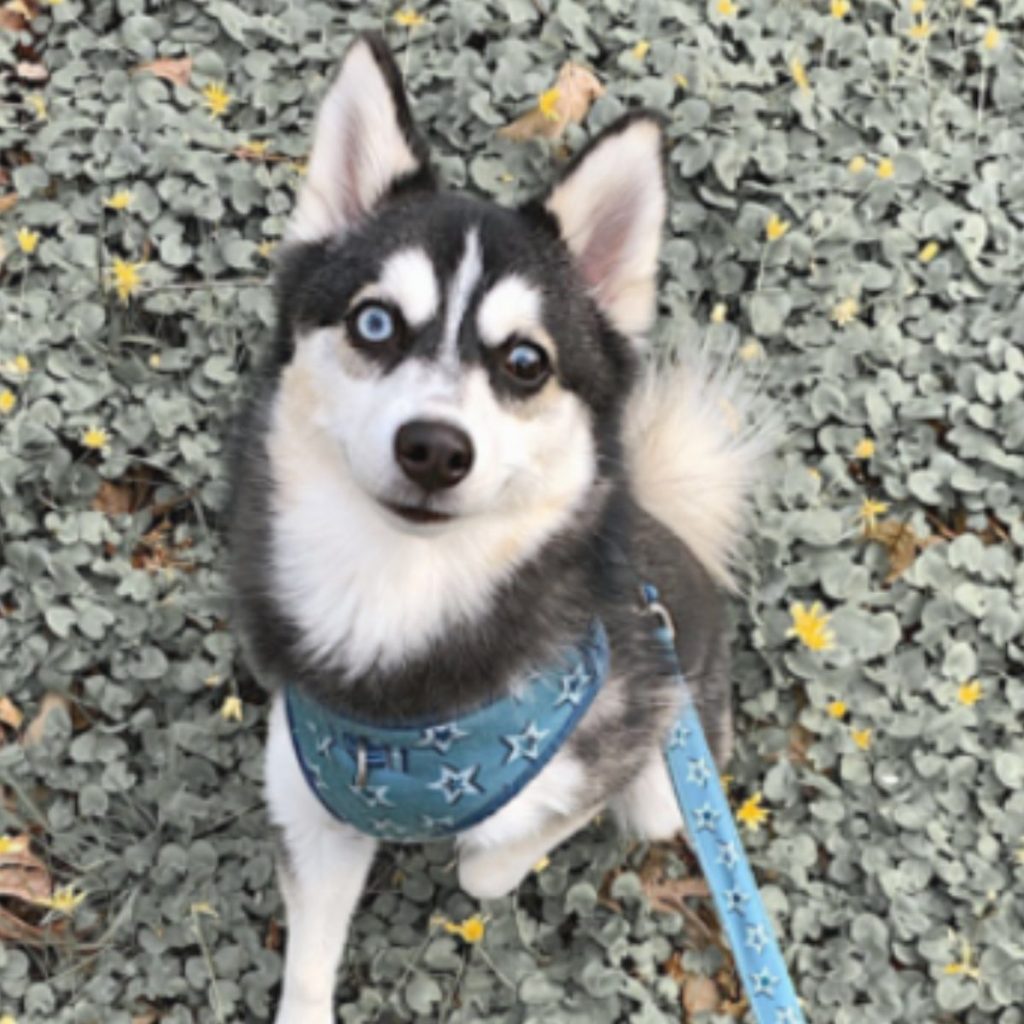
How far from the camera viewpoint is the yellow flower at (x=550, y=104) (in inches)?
141

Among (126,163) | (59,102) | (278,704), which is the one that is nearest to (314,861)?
(278,704)

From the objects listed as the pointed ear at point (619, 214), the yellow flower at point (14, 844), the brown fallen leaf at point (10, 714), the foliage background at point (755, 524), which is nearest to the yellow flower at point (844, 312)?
the foliage background at point (755, 524)

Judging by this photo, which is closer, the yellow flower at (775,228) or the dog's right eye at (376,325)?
the dog's right eye at (376,325)

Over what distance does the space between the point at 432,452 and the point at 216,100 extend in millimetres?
2173

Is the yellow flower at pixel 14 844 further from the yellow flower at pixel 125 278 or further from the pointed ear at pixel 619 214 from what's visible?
the pointed ear at pixel 619 214

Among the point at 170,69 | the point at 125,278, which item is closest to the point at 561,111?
the point at 170,69

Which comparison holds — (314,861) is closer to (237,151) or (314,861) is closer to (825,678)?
(825,678)

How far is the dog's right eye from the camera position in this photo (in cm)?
208

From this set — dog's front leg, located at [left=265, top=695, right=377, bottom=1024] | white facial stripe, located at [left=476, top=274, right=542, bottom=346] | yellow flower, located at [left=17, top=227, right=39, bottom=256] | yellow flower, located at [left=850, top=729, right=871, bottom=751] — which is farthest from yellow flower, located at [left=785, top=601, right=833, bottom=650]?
yellow flower, located at [left=17, top=227, right=39, bottom=256]

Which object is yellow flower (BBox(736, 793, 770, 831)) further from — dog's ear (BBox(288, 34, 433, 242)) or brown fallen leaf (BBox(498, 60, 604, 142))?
brown fallen leaf (BBox(498, 60, 604, 142))

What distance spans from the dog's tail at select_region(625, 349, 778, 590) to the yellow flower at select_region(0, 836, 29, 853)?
1.50 meters

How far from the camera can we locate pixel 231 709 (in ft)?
9.78

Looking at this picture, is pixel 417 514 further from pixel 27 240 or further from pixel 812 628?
pixel 27 240

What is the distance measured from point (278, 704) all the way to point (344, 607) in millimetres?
344
